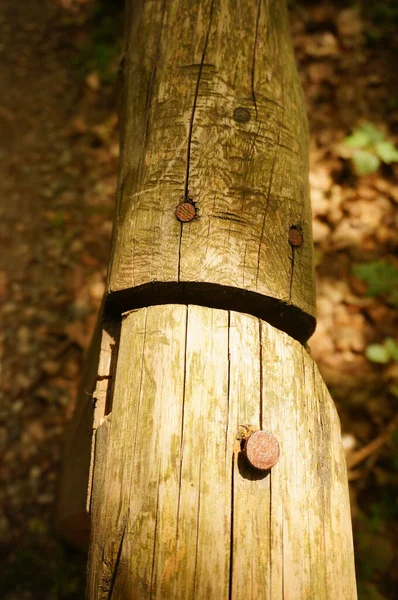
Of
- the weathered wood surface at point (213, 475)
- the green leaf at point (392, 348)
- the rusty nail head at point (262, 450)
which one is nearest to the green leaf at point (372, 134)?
the green leaf at point (392, 348)

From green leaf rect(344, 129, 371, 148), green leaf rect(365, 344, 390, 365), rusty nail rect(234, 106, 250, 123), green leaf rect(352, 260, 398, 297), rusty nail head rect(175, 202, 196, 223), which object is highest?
green leaf rect(344, 129, 371, 148)

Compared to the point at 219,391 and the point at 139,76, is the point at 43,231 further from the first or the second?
the point at 219,391

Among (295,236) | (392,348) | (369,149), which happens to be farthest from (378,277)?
(295,236)


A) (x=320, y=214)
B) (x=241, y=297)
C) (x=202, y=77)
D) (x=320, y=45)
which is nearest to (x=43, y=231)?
(x=320, y=214)

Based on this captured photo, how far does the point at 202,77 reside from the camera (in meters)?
1.77

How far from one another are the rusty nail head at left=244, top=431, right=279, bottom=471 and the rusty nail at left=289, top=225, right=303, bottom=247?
0.63 metres

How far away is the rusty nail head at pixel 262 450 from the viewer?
4.26 ft

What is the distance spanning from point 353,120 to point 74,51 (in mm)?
2549

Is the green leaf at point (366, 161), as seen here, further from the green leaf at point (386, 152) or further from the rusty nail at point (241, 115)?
the rusty nail at point (241, 115)

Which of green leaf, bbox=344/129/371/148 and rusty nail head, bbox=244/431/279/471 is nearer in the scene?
rusty nail head, bbox=244/431/279/471

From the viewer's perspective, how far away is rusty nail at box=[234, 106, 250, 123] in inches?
67.4

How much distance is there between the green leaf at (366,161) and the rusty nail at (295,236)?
6.92 ft

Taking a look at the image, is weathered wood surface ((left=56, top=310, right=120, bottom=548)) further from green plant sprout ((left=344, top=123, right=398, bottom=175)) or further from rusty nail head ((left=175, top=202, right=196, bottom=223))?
green plant sprout ((left=344, top=123, right=398, bottom=175))

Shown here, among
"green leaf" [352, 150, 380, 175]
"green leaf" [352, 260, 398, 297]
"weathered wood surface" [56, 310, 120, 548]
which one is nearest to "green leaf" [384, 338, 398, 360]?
"green leaf" [352, 260, 398, 297]
